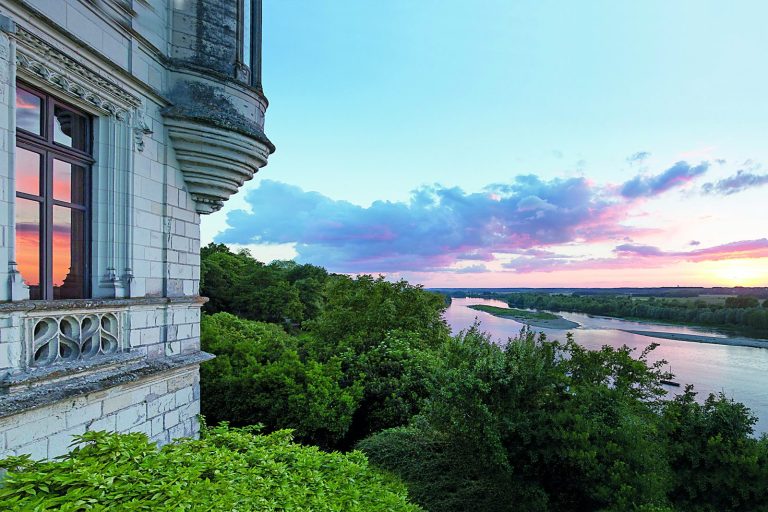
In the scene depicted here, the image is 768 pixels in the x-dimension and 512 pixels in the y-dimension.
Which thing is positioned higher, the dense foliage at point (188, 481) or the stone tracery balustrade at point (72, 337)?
the stone tracery balustrade at point (72, 337)

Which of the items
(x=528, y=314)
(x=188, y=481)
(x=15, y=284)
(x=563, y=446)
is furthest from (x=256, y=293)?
(x=528, y=314)

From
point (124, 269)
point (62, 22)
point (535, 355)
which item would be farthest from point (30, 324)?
point (535, 355)

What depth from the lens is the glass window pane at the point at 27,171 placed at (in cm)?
383

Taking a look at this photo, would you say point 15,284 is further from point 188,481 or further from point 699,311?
point 699,311

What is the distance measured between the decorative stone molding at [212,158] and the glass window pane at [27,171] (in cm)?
162

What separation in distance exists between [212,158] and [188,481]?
3869 mm

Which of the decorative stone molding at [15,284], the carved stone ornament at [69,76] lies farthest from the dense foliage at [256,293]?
the decorative stone molding at [15,284]

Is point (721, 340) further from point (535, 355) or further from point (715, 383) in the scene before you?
point (535, 355)

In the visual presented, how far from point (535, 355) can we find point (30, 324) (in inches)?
280

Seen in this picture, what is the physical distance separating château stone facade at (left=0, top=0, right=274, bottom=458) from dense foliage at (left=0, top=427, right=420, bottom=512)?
0.82 metres

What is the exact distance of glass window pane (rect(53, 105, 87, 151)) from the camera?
4.23 meters

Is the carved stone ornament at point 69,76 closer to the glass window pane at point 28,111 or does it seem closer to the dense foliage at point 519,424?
the glass window pane at point 28,111

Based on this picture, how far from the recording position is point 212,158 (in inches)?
218

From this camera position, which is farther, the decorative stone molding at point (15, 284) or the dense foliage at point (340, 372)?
the dense foliage at point (340, 372)
